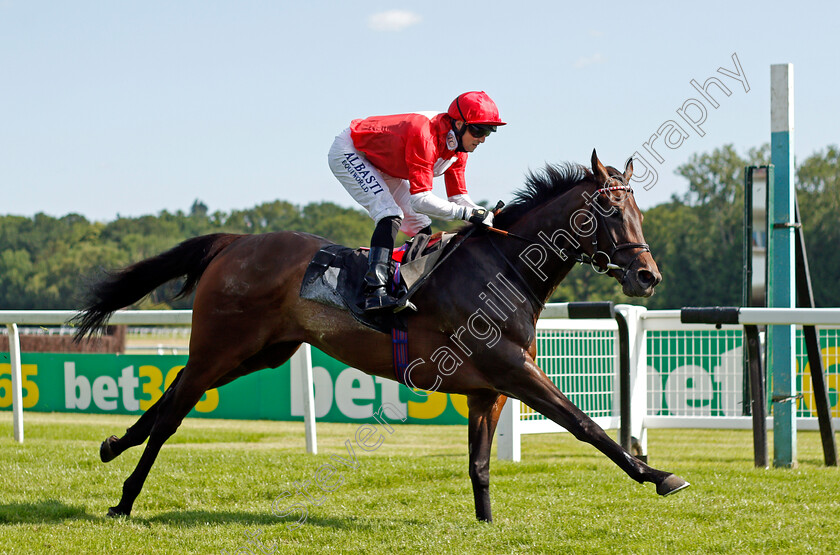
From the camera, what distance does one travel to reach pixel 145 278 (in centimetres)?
495

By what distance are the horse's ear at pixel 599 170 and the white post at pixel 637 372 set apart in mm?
2263

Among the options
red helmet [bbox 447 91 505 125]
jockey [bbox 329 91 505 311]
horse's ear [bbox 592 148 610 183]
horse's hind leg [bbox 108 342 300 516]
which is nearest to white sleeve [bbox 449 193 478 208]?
jockey [bbox 329 91 505 311]

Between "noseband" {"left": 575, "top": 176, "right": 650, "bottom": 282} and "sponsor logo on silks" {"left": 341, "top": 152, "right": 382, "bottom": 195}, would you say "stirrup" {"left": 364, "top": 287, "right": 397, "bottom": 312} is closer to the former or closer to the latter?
"sponsor logo on silks" {"left": 341, "top": 152, "right": 382, "bottom": 195}

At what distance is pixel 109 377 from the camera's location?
8953 mm

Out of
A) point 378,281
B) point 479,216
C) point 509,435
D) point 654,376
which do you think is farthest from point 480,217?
point 654,376

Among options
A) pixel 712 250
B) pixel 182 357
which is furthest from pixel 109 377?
pixel 712 250

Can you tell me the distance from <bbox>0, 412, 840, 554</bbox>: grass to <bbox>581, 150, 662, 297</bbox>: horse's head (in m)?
1.11

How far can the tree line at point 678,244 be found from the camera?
47562mm

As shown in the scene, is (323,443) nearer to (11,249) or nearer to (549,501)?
(549,501)

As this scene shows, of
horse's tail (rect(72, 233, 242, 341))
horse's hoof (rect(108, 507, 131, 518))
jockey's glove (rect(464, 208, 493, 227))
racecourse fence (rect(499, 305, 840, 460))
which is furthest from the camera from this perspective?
racecourse fence (rect(499, 305, 840, 460))

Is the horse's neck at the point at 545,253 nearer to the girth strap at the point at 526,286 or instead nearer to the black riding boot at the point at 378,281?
the girth strap at the point at 526,286

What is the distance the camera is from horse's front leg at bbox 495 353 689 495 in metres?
3.64

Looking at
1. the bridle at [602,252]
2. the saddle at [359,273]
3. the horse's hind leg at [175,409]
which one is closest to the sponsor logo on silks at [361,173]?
the saddle at [359,273]

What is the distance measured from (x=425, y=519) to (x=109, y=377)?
19.0 ft
